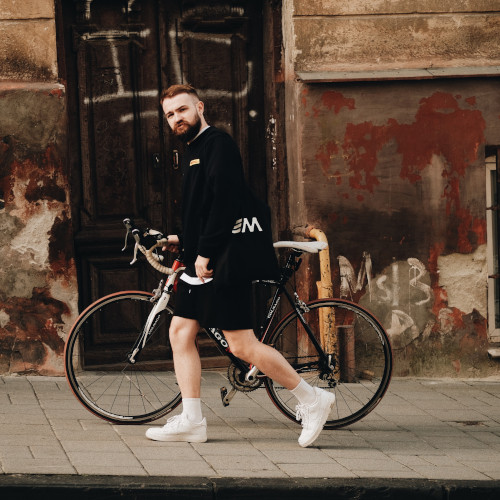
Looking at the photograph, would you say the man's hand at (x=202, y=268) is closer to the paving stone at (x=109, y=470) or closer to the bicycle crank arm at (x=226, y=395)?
the bicycle crank arm at (x=226, y=395)

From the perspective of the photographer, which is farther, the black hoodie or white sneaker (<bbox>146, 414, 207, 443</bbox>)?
white sneaker (<bbox>146, 414, 207, 443</bbox>)

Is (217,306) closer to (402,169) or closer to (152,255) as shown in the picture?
(152,255)

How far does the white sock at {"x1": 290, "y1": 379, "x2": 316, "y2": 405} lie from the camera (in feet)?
18.5

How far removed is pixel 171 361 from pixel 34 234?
1.76 m

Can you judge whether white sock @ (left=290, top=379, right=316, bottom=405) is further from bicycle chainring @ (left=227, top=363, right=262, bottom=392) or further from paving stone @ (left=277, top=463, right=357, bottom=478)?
paving stone @ (left=277, top=463, right=357, bottom=478)

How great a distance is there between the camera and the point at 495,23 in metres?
7.77

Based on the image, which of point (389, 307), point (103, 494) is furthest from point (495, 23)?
point (103, 494)

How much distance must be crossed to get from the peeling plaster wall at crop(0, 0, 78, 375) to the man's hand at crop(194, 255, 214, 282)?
7.58ft

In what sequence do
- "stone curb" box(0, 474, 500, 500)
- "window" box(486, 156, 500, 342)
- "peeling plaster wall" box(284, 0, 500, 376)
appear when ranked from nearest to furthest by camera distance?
1. "stone curb" box(0, 474, 500, 500)
2. "peeling plaster wall" box(284, 0, 500, 376)
3. "window" box(486, 156, 500, 342)

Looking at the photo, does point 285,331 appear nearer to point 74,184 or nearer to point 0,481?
point 0,481

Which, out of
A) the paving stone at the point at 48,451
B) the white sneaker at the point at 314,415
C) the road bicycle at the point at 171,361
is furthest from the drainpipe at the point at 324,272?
the paving stone at the point at 48,451

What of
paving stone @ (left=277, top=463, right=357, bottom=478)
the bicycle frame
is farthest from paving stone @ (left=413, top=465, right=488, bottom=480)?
the bicycle frame

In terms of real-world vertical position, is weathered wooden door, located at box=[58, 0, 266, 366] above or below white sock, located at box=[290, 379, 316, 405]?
above

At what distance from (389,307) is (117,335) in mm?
2063
